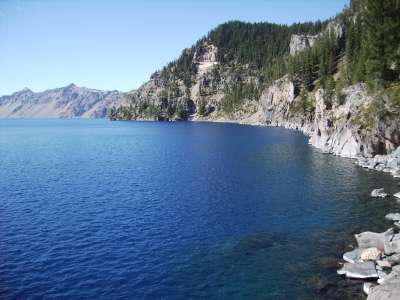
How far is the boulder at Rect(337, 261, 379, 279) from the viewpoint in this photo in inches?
1262

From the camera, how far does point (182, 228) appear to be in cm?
4656

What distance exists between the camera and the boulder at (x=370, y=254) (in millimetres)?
34969

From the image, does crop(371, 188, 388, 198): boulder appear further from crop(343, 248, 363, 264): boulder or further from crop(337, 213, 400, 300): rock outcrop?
crop(343, 248, 363, 264): boulder

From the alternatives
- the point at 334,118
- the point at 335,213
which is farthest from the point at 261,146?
the point at 335,213

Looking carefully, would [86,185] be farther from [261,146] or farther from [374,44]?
[374,44]

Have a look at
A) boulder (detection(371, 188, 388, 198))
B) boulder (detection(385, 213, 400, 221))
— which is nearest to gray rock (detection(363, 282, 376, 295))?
boulder (detection(385, 213, 400, 221))

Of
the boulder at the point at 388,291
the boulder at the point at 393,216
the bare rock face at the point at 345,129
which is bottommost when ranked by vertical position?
the boulder at the point at 388,291

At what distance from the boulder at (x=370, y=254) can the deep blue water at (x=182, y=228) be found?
2751 mm

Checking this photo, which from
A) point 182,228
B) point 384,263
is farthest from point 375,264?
point 182,228

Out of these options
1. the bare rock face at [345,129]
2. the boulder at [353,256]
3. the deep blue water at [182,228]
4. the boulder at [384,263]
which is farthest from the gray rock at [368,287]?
the bare rock face at [345,129]

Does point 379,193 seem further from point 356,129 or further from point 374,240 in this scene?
point 356,129

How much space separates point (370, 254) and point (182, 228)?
2278 cm

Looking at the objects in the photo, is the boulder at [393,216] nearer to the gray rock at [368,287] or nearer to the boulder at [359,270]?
the boulder at [359,270]

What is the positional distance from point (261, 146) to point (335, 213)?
7748 centimetres
